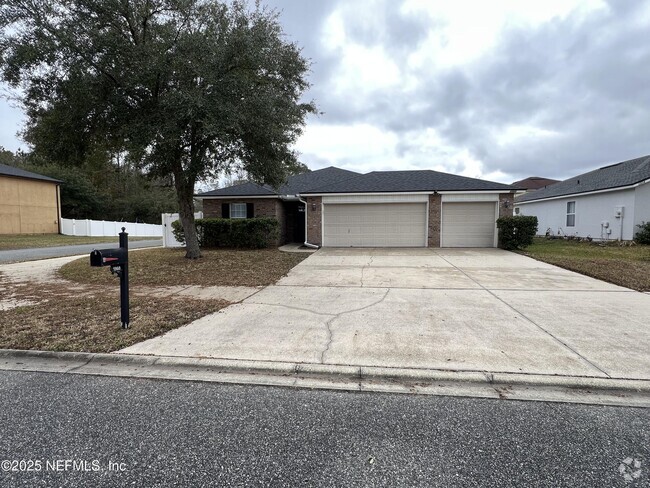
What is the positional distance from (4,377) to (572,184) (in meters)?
26.8

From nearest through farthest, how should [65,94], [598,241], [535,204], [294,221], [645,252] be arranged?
1. [65,94]
2. [645,252]
3. [598,241]
4. [294,221]
5. [535,204]

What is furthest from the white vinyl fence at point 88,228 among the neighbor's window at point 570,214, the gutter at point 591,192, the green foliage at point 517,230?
the neighbor's window at point 570,214

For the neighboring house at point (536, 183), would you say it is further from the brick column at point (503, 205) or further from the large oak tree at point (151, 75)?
the large oak tree at point (151, 75)

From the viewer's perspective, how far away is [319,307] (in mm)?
6016

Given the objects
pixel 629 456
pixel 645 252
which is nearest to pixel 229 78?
pixel 629 456

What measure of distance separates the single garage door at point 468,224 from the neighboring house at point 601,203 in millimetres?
6820

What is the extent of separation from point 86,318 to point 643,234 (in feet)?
68.7

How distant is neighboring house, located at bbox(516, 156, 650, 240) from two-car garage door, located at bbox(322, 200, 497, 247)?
6840 millimetres

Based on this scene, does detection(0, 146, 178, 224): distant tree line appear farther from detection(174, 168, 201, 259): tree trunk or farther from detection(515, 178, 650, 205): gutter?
detection(515, 178, 650, 205): gutter

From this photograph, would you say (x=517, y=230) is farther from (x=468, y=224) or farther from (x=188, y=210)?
(x=188, y=210)

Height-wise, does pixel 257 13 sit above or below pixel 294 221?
above

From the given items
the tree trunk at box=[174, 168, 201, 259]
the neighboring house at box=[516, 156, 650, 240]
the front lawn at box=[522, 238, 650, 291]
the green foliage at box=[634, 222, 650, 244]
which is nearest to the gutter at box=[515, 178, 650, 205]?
the neighboring house at box=[516, 156, 650, 240]

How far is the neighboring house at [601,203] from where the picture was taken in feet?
53.0

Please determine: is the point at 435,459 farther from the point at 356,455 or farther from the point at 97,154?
the point at 97,154
